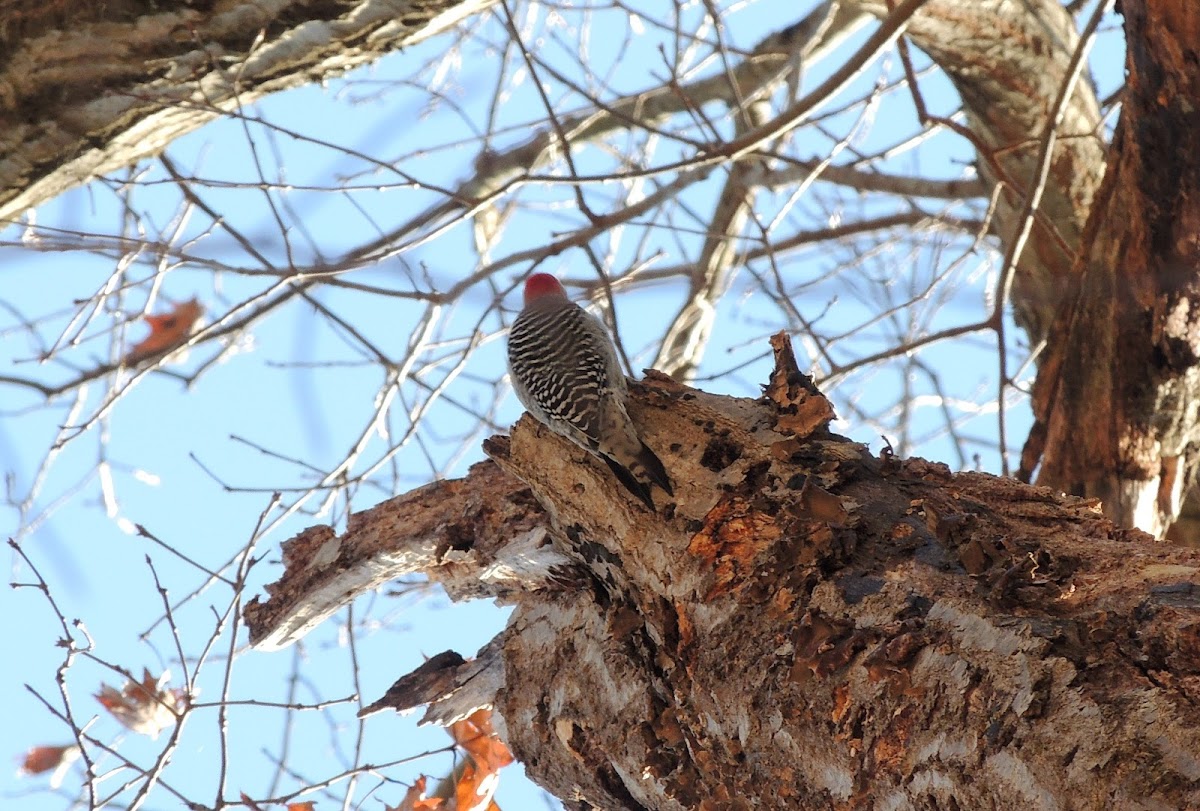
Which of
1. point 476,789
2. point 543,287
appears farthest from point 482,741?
point 543,287

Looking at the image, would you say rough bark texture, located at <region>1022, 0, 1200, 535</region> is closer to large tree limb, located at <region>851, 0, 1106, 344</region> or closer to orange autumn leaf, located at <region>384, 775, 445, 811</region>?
large tree limb, located at <region>851, 0, 1106, 344</region>

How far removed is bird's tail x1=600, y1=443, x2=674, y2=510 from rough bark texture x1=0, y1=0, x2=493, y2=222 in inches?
74.3

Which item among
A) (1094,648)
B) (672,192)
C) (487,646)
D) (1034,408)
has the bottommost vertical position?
(1094,648)

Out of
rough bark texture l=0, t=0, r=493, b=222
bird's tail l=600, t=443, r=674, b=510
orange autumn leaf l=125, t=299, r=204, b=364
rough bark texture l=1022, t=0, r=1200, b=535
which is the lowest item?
bird's tail l=600, t=443, r=674, b=510

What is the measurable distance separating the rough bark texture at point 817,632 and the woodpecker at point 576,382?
7 cm

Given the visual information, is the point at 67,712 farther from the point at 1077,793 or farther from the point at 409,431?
the point at 1077,793

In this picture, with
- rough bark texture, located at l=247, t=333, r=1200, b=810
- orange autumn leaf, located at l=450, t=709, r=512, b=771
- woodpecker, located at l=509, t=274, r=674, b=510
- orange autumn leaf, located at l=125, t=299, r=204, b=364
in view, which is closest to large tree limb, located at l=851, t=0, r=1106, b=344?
woodpecker, located at l=509, t=274, r=674, b=510

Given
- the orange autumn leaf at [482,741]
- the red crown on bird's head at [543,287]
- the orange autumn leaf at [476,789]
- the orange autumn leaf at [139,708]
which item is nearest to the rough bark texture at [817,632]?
the orange autumn leaf at [476,789]

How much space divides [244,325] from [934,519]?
3332 mm

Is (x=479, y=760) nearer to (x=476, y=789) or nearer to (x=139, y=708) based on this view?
(x=476, y=789)

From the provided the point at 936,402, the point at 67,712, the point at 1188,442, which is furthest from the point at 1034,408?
the point at 67,712

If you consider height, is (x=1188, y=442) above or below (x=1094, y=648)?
above

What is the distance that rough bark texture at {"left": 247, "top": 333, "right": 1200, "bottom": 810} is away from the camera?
166cm

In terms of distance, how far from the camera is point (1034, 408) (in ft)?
13.3
